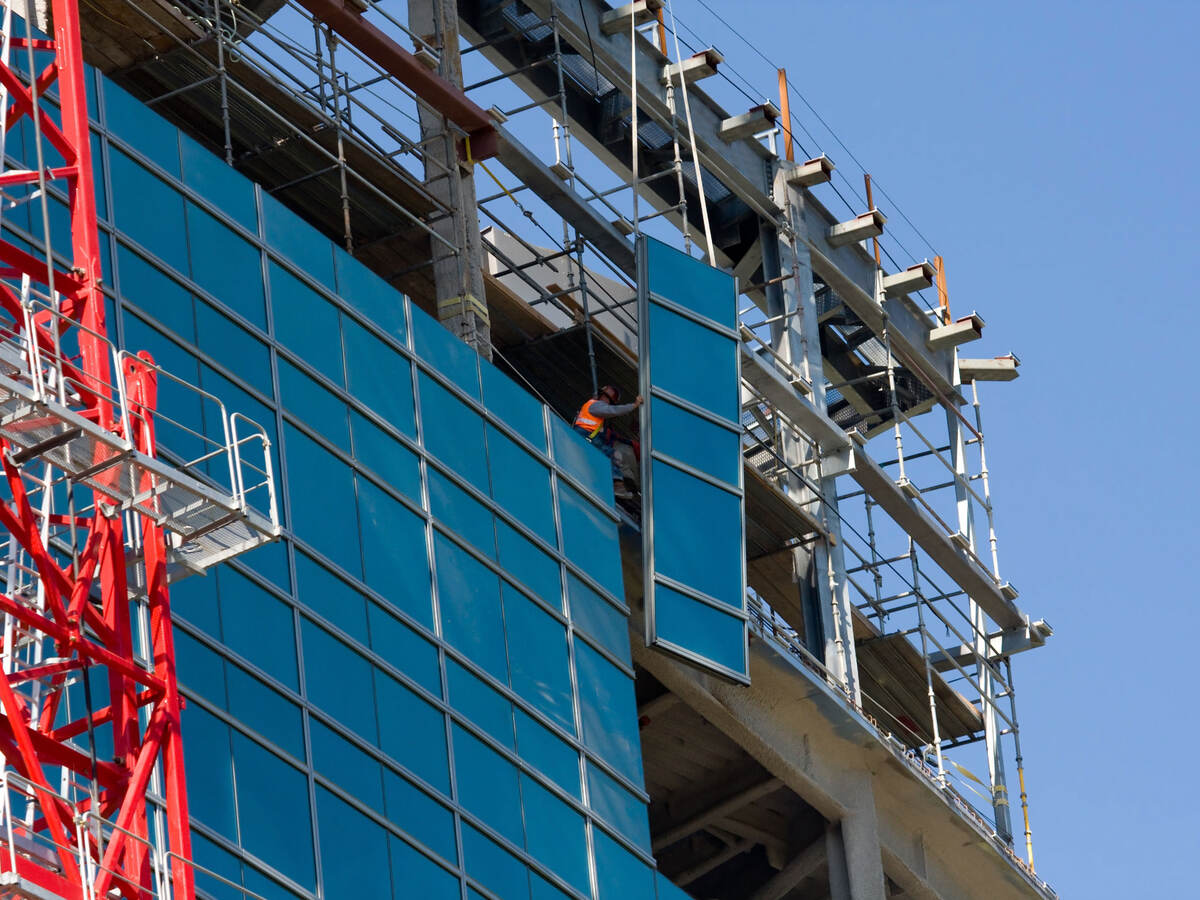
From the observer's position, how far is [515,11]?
40156 mm

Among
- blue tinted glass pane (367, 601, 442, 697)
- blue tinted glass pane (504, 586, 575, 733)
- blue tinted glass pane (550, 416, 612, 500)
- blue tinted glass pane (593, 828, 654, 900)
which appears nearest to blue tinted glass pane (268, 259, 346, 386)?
blue tinted glass pane (367, 601, 442, 697)

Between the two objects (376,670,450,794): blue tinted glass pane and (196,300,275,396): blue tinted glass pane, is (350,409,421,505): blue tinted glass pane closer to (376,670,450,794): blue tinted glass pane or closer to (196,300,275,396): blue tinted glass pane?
(196,300,275,396): blue tinted glass pane

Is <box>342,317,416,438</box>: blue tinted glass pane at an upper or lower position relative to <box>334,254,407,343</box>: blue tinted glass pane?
lower

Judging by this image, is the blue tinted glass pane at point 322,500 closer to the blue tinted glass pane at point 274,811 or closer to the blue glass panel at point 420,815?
the blue glass panel at point 420,815

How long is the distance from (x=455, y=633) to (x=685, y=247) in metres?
11.6

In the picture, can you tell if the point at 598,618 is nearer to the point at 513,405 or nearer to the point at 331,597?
the point at 513,405

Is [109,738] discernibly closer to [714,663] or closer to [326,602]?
[326,602]

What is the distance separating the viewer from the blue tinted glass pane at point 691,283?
35.8 meters

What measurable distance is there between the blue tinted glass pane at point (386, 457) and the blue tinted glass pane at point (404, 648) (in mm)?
1850

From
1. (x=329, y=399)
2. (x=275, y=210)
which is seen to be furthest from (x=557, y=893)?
(x=275, y=210)

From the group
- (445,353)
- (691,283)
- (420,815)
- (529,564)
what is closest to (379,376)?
(445,353)

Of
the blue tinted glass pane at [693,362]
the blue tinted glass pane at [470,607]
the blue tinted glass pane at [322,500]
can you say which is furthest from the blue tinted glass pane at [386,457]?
the blue tinted glass pane at [693,362]

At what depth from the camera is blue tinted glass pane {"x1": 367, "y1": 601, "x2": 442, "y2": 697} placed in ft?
92.4

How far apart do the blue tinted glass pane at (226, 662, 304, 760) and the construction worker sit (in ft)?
31.5
